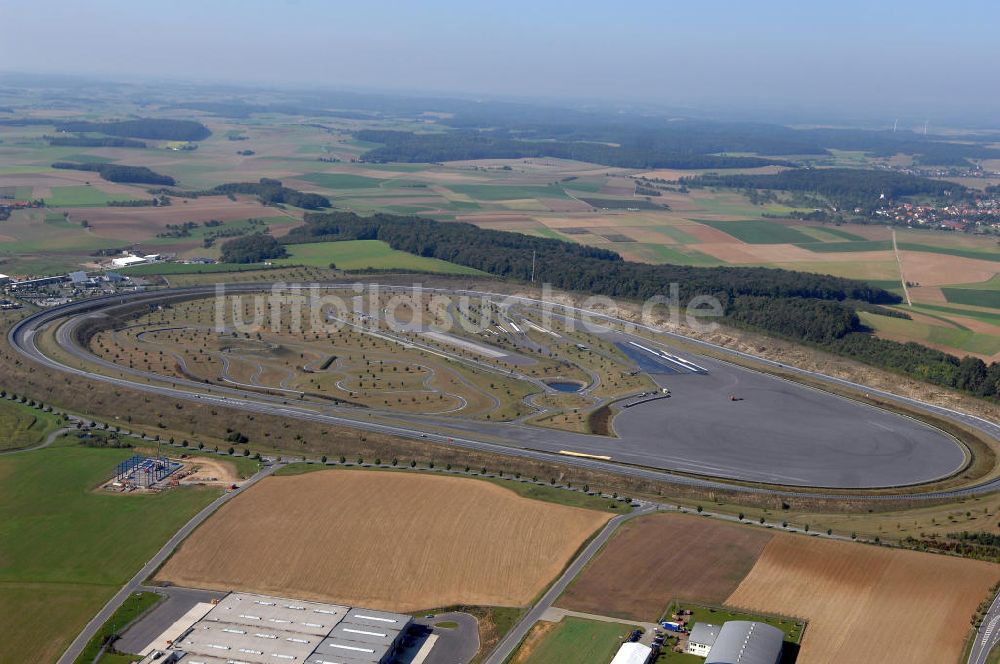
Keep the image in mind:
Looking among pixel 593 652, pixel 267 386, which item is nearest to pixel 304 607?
pixel 593 652

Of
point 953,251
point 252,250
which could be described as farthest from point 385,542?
point 953,251

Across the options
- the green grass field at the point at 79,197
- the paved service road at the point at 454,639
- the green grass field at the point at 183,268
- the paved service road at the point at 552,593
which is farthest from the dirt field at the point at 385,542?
the green grass field at the point at 79,197

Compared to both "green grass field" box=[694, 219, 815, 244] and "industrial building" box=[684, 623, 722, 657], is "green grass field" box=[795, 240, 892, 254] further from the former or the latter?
"industrial building" box=[684, 623, 722, 657]

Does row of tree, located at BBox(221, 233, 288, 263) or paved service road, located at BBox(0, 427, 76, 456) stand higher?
row of tree, located at BBox(221, 233, 288, 263)

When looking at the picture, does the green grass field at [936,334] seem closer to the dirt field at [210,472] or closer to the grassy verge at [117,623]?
the dirt field at [210,472]

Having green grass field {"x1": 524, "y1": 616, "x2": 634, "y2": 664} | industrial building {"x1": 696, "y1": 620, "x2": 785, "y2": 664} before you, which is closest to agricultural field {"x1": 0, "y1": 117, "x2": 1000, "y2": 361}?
industrial building {"x1": 696, "y1": 620, "x2": 785, "y2": 664}

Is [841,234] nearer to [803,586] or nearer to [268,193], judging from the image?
[268,193]
